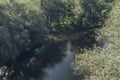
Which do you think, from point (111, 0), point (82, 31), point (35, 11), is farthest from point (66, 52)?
point (111, 0)

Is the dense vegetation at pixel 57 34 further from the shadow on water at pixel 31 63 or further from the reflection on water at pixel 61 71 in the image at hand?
the reflection on water at pixel 61 71

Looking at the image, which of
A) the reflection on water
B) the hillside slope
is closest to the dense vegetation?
the hillside slope

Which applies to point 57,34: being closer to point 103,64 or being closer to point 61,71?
point 61,71

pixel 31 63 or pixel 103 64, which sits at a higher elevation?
pixel 103 64

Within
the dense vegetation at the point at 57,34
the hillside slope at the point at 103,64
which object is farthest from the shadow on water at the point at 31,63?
the hillside slope at the point at 103,64

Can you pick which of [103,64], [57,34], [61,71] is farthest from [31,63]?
[103,64]
